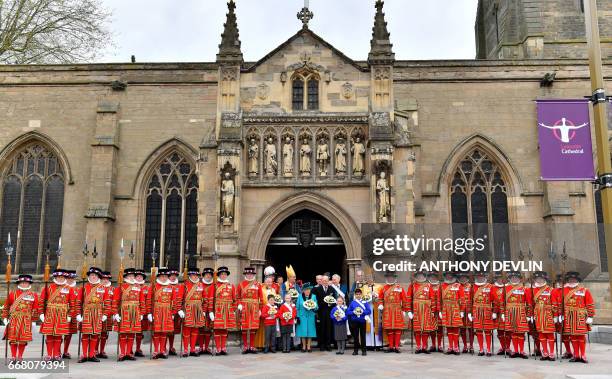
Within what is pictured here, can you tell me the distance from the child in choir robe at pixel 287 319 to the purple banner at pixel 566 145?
6389mm

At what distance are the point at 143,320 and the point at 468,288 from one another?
24.1 feet

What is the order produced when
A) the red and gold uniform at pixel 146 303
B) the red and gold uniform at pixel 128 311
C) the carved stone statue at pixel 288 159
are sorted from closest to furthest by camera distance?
the red and gold uniform at pixel 128 311 → the red and gold uniform at pixel 146 303 → the carved stone statue at pixel 288 159

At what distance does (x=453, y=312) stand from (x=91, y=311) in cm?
783

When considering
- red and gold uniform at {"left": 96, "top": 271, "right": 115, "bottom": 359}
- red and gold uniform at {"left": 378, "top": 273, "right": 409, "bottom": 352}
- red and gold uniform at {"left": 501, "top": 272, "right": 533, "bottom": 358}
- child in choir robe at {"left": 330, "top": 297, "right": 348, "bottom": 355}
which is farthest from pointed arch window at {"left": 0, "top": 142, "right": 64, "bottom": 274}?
red and gold uniform at {"left": 501, "top": 272, "right": 533, "bottom": 358}

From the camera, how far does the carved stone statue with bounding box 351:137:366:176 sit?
17375 millimetres

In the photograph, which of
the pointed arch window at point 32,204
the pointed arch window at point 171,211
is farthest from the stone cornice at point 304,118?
the pointed arch window at point 32,204

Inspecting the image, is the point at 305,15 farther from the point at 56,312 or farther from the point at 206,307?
the point at 56,312

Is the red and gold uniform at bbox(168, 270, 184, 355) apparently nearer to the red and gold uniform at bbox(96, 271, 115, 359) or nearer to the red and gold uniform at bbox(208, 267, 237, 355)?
the red and gold uniform at bbox(208, 267, 237, 355)

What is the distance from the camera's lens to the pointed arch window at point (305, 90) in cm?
1809

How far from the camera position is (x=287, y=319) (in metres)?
13.3

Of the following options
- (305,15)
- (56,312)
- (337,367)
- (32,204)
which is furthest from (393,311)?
(32,204)

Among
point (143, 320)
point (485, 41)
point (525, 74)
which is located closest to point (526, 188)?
point (525, 74)

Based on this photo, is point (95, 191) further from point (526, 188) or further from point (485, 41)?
point (485, 41)

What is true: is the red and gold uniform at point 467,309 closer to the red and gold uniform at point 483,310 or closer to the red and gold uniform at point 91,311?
the red and gold uniform at point 483,310
